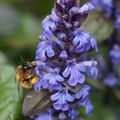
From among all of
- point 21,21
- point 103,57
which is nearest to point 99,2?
point 103,57

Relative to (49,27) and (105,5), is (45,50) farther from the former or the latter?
(105,5)

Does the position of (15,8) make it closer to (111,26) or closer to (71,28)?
(111,26)

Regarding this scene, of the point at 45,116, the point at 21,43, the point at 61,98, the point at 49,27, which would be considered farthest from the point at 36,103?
the point at 21,43

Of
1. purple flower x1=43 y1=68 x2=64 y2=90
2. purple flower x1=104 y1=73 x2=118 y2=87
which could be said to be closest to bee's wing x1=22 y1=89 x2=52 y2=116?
purple flower x1=43 y1=68 x2=64 y2=90

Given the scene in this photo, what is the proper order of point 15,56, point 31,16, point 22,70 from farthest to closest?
1. point 31,16
2. point 15,56
3. point 22,70

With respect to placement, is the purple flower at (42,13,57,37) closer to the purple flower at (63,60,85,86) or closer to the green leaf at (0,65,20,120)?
the purple flower at (63,60,85,86)
